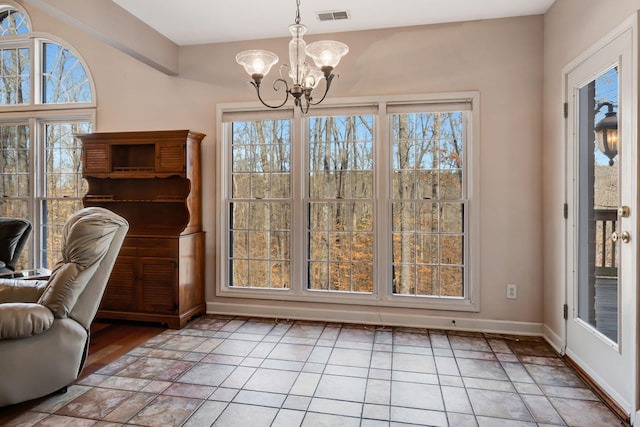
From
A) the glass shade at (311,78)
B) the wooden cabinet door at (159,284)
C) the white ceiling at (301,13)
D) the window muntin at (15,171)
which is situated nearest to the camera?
the glass shade at (311,78)

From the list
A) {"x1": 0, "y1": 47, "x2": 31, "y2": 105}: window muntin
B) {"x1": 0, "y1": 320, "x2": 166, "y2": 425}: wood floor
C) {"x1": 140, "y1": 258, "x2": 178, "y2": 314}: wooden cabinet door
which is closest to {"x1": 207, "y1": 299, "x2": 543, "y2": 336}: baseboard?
{"x1": 140, "y1": 258, "x2": 178, "y2": 314}: wooden cabinet door

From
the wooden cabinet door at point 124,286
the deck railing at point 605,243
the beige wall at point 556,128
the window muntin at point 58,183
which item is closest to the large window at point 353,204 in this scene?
the beige wall at point 556,128

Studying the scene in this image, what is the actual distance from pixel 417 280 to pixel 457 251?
0.47 metres

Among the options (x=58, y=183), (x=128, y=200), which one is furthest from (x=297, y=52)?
(x=58, y=183)

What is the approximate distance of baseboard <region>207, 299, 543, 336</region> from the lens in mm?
3477

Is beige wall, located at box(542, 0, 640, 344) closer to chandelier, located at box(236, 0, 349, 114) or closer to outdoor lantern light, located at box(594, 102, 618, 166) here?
outdoor lantern light, located at box(594, 102, 618, 166)

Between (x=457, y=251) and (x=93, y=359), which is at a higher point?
(x=457, y=251)

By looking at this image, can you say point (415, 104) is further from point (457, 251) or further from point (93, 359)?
point (93, 359)

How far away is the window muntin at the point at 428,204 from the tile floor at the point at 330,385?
1.78 feet

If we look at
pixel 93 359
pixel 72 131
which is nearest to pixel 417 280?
pixel 93 359

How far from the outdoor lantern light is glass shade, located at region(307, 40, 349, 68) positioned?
5.59 ft

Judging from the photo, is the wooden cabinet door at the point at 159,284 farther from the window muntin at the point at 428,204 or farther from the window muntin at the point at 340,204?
the window muntin at the point at 428,204

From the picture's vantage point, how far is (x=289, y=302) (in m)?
3.89

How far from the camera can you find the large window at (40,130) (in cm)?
439
